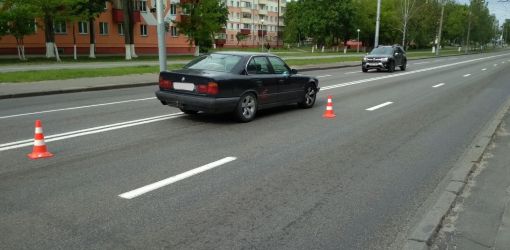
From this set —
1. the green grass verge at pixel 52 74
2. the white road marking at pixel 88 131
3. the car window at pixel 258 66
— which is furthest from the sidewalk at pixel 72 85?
the car window at pixel 258 66

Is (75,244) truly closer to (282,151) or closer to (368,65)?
(282,151)

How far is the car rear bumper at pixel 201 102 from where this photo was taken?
894 centimetres

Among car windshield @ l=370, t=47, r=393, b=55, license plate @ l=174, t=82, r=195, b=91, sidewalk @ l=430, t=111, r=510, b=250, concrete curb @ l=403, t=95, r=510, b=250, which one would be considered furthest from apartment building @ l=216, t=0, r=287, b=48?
sidewalk @ l=430, t=111, r=510, b=250

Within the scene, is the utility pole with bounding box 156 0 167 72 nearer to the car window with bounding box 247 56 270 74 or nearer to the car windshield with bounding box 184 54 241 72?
the car windshield with bounding box 184 54 241 72

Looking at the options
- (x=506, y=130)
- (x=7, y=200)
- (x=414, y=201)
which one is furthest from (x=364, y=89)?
(x=7, y=200)

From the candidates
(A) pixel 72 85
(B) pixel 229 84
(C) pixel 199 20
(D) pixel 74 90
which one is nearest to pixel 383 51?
(A) pixel 72 85

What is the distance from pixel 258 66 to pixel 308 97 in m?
2.42

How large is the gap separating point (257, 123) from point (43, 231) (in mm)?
6057

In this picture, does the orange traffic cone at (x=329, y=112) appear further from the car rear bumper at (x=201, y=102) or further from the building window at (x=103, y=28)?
the building window at (x=103, y=28)

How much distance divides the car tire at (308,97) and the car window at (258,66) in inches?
73.9

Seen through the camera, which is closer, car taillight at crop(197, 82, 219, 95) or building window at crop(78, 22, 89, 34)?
car taillight at crop(197, 82, 219, 95)

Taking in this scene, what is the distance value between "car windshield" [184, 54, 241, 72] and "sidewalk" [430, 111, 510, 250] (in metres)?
5.15

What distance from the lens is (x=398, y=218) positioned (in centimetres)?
455

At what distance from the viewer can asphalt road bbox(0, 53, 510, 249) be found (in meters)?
4.04
